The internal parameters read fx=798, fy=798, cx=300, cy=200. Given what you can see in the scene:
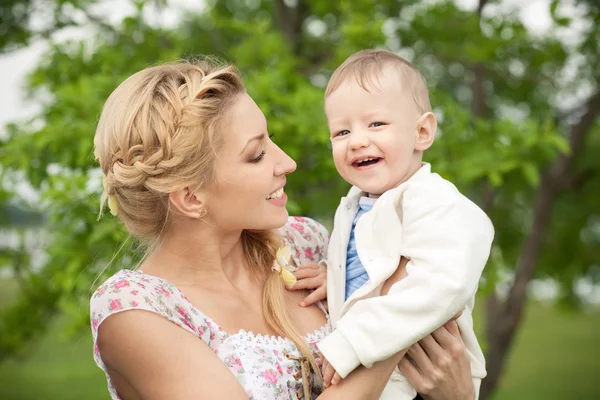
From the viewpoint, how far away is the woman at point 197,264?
1.88 meters

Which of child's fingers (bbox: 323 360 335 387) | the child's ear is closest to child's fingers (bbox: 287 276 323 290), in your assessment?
child's fingers (bbox: 323 360 335 387)

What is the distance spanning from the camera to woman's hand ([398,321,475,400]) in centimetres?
210

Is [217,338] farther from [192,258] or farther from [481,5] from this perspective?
[481,5]

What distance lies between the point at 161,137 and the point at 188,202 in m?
0.21

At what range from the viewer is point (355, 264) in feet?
7.32

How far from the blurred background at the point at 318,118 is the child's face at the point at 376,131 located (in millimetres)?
758

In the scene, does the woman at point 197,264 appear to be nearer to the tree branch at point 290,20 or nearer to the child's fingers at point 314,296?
the child's fingers at point 314,296

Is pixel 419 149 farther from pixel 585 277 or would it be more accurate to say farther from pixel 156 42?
pixel 585 277

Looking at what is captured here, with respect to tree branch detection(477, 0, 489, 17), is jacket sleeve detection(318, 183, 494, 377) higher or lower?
higher

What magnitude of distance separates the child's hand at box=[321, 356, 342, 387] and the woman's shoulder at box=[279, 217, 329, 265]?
0.49 metres

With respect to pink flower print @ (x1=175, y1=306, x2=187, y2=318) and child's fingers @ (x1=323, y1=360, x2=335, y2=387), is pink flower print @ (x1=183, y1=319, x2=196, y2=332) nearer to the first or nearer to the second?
pink flower print @ (x1=175, y1=306, x2=187, y2=318)

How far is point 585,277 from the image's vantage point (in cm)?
717

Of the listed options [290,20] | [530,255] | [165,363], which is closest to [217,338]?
[165,363]

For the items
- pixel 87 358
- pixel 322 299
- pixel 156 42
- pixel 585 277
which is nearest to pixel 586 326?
pixel 585 277
